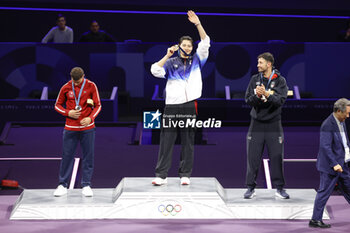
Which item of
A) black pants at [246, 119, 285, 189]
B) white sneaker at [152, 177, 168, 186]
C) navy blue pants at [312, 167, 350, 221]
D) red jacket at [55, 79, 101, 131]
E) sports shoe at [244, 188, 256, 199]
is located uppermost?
red jacket at [55, 79, 101, 131]

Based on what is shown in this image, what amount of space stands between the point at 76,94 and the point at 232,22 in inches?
152

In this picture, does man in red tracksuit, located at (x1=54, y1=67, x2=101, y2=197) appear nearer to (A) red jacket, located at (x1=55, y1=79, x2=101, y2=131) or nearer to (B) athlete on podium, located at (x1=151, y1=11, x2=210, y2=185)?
(A) red jacket, located at (x1=55, y1=79, x2=101, y2=131)

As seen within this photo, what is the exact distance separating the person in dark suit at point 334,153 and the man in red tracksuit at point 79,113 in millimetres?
2583

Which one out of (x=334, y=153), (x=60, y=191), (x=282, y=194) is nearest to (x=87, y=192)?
(x=60, y=191)

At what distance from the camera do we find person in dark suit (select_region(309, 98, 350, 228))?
603 cm

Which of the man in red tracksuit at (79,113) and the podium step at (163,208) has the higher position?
the man in red tracksuit at (79,113)

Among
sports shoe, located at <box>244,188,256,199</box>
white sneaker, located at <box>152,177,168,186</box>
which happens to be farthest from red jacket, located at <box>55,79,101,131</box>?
sports shoe, located at <box>244,188,256,199</box>

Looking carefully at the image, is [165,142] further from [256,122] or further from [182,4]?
[182,4]

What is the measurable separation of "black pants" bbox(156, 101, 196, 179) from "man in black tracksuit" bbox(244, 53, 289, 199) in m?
0.69

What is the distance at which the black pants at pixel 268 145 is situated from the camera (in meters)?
6.74

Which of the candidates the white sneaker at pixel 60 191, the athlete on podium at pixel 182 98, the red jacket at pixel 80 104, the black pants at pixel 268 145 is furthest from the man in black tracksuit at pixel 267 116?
the white sneaker at pixel 60 191

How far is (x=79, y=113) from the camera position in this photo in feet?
22.1

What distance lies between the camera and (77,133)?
22.4 ft

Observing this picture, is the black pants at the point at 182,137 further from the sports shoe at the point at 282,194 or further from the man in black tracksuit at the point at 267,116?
the sports shoe at the point at 282,194
